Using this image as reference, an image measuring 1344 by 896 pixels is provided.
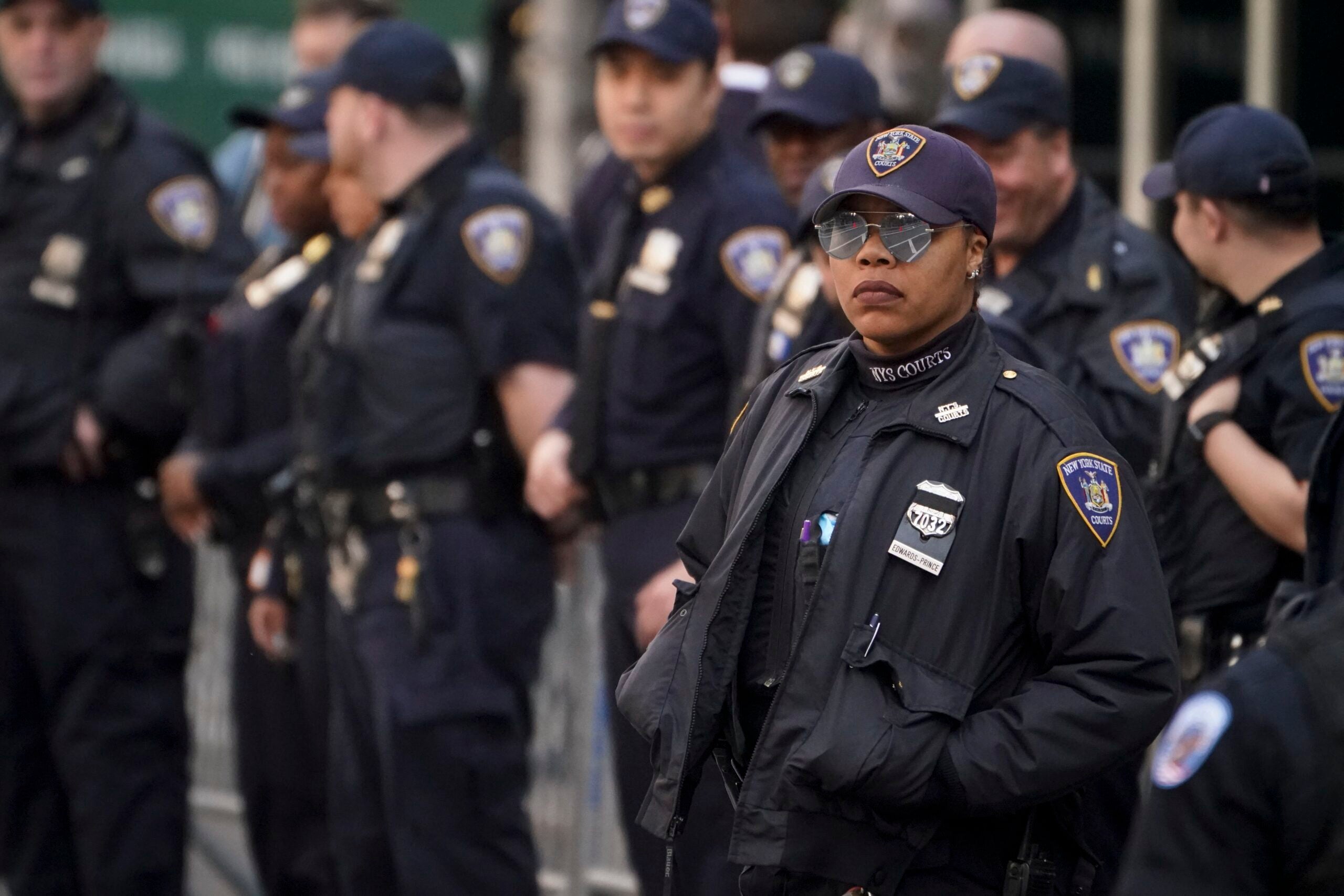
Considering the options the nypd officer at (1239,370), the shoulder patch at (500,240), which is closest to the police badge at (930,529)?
the nypd officer at (1239,370)

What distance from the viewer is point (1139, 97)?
862 centimetres

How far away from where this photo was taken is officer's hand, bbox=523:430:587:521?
5184 mm

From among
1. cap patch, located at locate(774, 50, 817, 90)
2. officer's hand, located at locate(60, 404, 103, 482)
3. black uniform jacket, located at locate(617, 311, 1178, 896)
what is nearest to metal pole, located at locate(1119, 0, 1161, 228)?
cap patch, located at locate(774, 50, 817, 90)

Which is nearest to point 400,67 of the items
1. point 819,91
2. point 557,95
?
point 819,91

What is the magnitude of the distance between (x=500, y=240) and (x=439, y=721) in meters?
1.23

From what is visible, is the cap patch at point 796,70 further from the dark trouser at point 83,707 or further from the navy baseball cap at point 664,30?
the dark trouser at point 83,707

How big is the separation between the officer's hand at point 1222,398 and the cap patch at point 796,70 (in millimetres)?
1379

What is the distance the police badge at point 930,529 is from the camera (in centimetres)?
302

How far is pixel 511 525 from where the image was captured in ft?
18.2

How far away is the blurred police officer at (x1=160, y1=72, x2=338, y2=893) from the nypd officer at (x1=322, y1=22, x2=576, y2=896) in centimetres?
73

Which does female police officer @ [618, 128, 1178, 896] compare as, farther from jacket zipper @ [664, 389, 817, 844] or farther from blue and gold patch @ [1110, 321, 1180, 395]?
blue and gold patch @ [1110, 321, 1180, 395]

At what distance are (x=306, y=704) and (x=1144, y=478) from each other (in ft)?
8.83

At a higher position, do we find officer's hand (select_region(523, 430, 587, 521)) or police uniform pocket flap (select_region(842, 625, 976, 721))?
police uniform pocket flap (select_region(842, 625, 976, 721))

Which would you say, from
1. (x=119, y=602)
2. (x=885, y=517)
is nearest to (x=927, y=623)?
(x=885, y=517)
